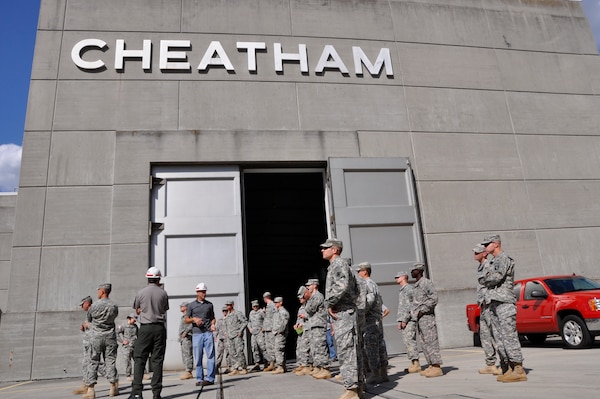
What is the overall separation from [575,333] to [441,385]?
15.2 feet

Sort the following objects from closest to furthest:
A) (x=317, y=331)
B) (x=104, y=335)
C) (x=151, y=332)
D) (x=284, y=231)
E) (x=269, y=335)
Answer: (x=151, y=332), (x=104, y=335), (x=317, y=331), (x=269, y=335), (x=284, y=231)

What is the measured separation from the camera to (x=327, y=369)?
25.2 feet

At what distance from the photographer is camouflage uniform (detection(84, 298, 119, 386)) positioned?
7.17 metres

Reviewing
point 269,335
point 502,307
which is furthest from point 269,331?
point 502,307

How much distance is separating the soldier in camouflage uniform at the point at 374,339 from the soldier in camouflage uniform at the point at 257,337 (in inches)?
169

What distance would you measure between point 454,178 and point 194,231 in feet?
23.3

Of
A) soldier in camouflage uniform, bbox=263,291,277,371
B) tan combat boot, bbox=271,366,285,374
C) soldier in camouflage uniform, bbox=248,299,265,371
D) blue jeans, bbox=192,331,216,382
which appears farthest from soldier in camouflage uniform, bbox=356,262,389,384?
soldier in camouflage uniform, bbox=248,299,265,371

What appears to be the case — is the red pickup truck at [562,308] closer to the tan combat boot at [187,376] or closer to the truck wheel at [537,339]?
the truck wheel at [537,339]

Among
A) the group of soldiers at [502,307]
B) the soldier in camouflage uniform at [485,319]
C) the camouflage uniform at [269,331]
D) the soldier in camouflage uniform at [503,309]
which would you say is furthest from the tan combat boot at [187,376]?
the soldier in camouflage uniform at [503,309]

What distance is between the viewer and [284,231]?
74.0ft

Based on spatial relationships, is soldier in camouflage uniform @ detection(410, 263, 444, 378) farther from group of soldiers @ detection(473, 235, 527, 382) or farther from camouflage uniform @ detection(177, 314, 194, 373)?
camouflage uniform @ detection(177, 314, 194, 373)

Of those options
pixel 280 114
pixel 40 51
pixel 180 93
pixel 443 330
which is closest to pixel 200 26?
pixel 180 93

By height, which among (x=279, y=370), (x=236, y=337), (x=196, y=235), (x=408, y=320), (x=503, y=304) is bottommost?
(x=279, y=370)

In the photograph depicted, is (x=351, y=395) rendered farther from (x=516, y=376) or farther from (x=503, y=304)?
(x=503, y=304)
